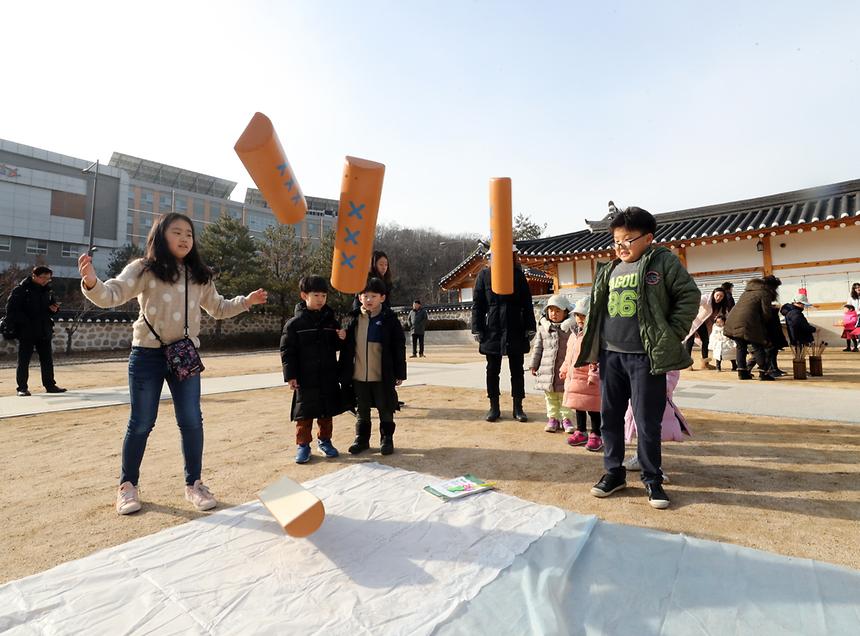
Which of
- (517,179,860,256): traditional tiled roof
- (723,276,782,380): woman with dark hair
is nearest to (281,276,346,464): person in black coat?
(723,276,782,380): woman with dark hair

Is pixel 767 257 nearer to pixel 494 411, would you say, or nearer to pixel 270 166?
pixel 494 411

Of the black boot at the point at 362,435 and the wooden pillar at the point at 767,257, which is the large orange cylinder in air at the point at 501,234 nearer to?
the black boot at the point at 362,435

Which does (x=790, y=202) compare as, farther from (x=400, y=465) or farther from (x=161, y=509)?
(x=161, y=509)

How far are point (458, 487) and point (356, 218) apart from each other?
182 cm

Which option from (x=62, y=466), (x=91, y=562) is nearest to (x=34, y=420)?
(x=62, y=466)

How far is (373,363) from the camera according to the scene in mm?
3477

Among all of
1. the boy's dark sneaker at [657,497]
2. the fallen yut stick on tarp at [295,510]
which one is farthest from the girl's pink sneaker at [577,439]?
the fallen yut stick on tarp at [295,510]

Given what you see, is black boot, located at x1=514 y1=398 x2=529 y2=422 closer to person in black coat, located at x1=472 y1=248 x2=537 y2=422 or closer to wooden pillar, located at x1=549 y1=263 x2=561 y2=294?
person in black coat, located at x1=472 y1=248 x2=537 y2=422

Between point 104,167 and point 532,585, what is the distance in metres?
47.8

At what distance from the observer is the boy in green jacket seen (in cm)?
240

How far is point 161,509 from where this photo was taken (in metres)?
2.44

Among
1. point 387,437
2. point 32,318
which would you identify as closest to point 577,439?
point 387,437

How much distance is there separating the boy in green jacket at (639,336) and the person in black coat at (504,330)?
160cm

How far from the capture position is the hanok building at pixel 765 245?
1008 centimetres
